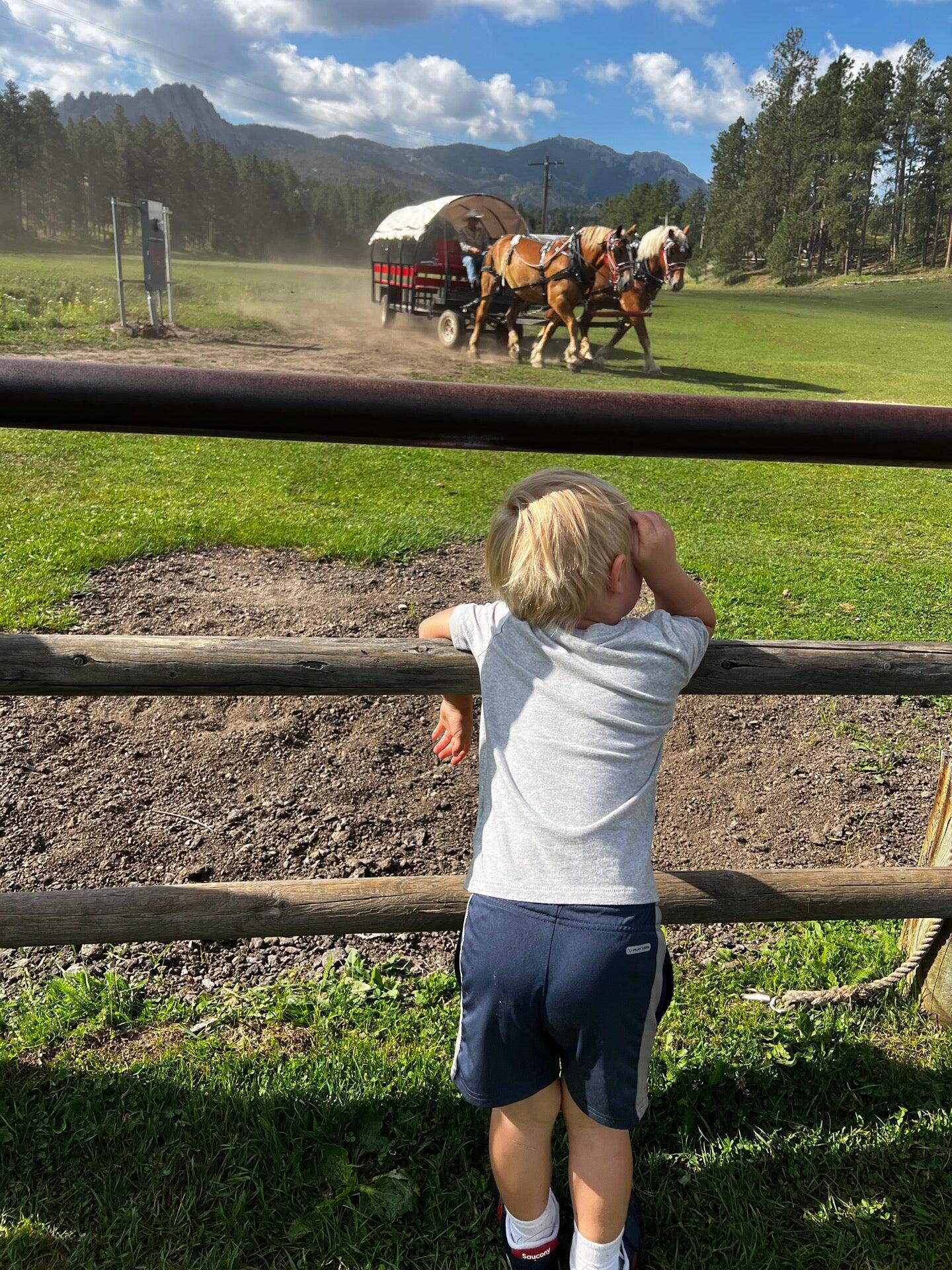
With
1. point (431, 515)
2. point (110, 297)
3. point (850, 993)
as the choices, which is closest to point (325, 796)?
point (850, 993)

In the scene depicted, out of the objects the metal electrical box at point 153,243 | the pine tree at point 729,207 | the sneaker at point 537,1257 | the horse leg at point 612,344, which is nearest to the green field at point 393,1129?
the sneaker at point 537,1257

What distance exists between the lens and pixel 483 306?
18.8 m

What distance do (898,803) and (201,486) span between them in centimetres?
575

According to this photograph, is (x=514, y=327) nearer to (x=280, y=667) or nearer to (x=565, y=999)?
(x=280, y=667)

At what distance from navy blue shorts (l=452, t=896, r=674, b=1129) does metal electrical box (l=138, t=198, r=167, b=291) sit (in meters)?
19.2

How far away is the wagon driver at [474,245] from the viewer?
63.3ft

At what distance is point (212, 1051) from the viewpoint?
2.18 m

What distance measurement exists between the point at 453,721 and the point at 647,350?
17.3 m

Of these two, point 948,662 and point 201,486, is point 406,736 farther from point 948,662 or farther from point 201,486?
point 201,486

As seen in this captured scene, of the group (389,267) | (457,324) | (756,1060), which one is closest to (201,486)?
(756,1060)

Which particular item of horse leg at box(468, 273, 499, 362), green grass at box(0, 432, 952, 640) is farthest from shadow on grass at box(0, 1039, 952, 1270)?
horse leg at box(468, 273, 499, 362)

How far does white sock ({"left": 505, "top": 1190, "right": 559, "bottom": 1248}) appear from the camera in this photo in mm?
1646

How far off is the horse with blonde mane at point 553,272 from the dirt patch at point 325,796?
46.1ft

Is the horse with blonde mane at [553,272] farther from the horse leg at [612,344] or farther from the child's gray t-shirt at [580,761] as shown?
the child's gray t-shirt at [580,761]
